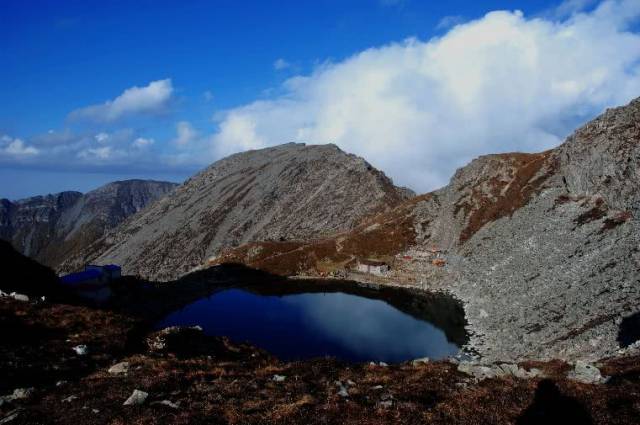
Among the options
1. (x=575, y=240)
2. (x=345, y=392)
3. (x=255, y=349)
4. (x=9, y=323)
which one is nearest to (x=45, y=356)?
(x=9, y=323)

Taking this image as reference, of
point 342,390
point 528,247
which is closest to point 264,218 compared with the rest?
point 528,247

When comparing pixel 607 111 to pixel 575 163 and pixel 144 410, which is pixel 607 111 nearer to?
pixel 575 163

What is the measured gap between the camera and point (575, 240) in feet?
219

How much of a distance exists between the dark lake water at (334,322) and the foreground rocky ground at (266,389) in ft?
93.7

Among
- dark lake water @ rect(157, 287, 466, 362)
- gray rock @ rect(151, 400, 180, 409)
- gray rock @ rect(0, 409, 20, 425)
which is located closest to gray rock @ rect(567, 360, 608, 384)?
gray rock @ rect(151, 400, 180, 409)

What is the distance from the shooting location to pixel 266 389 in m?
17.5

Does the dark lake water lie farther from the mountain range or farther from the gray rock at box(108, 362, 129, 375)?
the gray rock at box(108, 362, 129, 375)

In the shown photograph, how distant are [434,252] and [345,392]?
89319mm

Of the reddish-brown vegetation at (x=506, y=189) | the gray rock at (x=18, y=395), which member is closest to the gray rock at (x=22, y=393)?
the gray rock at (x=18, y=395)

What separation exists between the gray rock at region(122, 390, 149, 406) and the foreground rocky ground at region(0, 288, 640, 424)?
0.12 feet

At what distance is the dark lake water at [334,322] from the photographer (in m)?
56.9

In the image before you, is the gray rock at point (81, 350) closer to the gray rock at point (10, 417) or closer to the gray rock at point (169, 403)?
the gray rock at point (10, 417)

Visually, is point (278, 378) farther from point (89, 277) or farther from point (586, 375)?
point (89, 277)

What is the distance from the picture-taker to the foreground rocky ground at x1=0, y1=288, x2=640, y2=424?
564 inches
